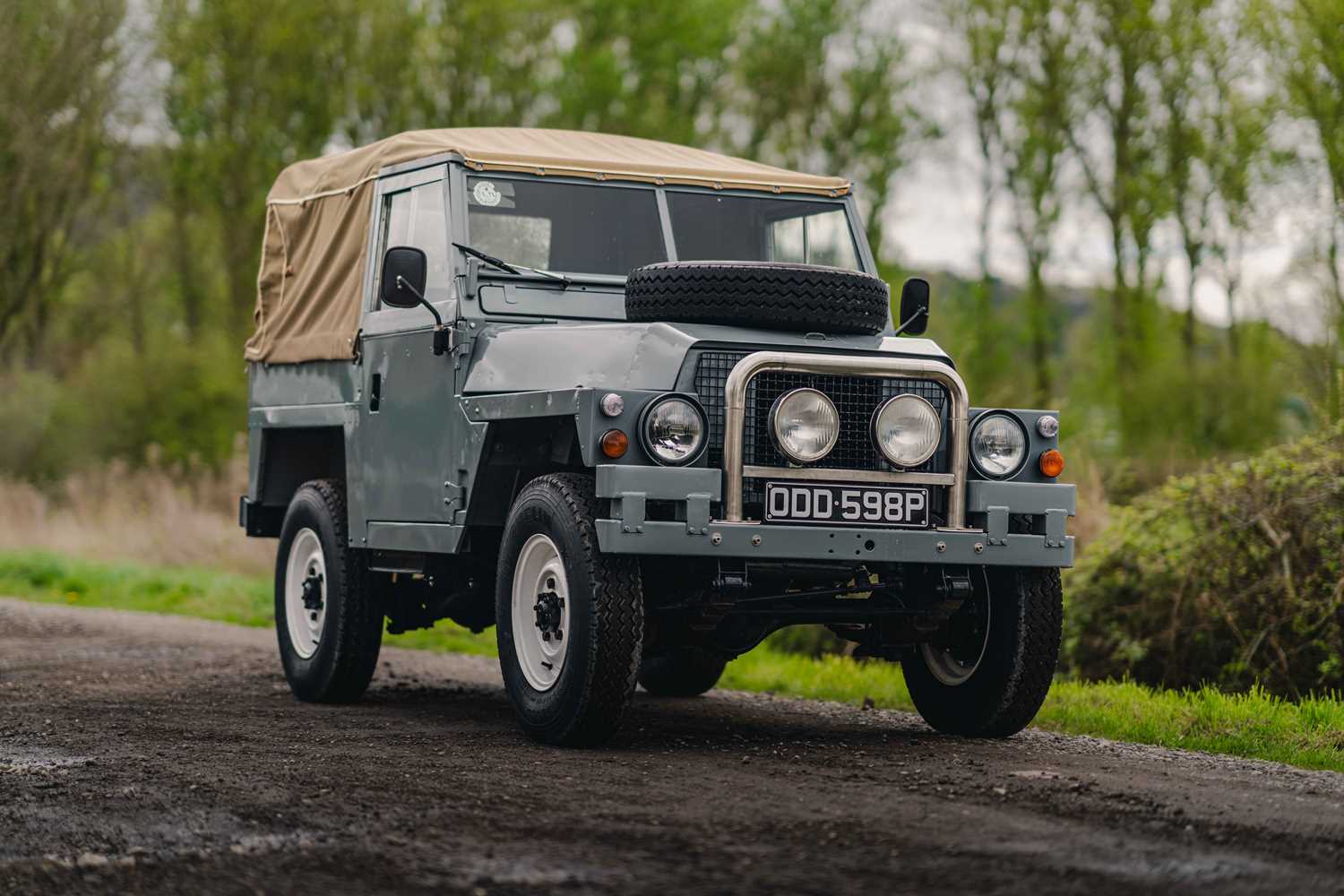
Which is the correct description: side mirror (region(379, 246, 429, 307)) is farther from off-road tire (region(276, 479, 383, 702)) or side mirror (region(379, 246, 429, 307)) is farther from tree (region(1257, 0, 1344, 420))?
tree (region(1257, 0, 1344, 420))

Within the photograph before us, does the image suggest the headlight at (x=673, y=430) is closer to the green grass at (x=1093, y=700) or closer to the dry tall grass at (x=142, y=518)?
the green grass at (x=1093, y=700)

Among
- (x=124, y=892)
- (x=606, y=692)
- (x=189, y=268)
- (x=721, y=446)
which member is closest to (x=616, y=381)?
(x=721, y=446)

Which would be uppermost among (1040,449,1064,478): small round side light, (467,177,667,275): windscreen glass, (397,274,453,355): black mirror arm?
(467,177,667,275): windscreen glass

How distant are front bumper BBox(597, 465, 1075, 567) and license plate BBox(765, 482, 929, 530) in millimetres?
71

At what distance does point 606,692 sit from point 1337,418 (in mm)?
6791

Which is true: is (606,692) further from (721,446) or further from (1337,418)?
(1337,418)

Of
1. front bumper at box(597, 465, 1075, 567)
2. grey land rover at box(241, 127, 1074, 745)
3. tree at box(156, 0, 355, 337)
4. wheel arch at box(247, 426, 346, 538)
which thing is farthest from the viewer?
tree at box(156, 0, 355, 337)

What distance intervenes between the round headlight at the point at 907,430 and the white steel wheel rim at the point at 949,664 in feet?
3.00

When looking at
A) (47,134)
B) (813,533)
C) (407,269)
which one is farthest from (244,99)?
(813,533)

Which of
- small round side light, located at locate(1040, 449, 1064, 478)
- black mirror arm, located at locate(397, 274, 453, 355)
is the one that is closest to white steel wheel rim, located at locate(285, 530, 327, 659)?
black mirror arm, located at locate(397, 274, 453, 355)

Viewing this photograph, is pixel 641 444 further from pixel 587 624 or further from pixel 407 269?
pixel 407 269

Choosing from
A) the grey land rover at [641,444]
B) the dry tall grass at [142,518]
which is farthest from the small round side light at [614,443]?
the dry tall grass at [142,518]

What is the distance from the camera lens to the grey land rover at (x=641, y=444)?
7.12 meters

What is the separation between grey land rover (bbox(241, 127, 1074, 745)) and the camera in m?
7.12
